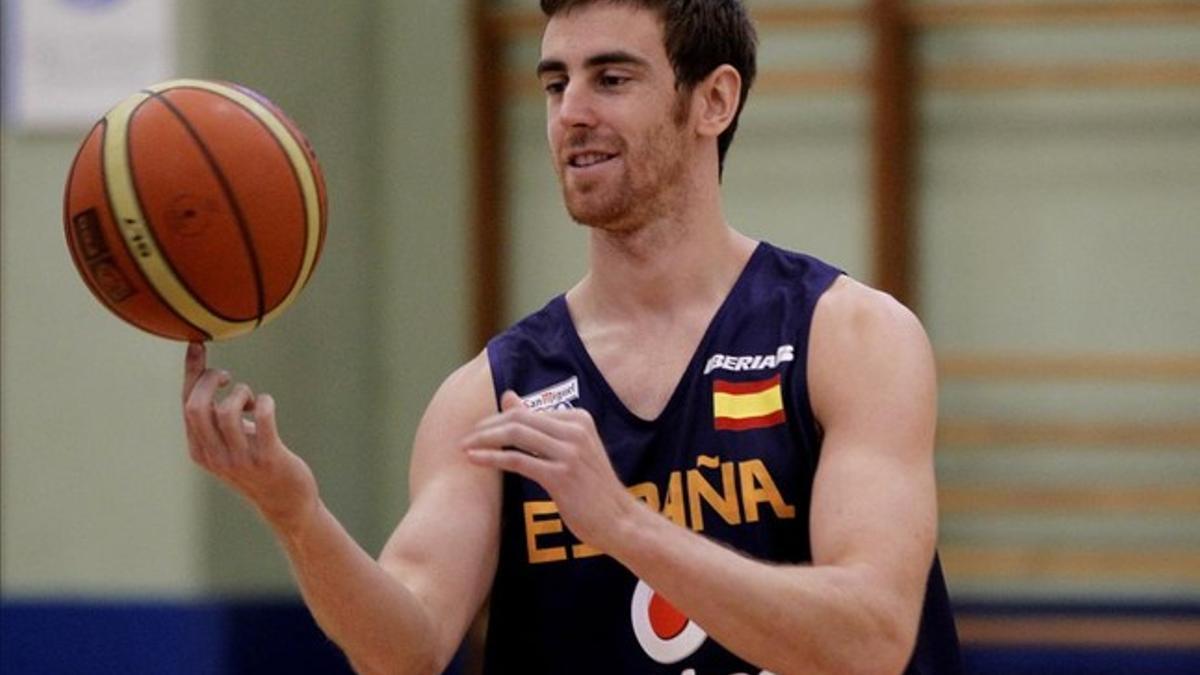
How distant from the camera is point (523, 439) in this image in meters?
2.96

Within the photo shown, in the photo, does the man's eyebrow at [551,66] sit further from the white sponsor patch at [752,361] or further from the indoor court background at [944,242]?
the indoor court background at [944,242]

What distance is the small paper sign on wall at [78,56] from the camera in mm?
6680

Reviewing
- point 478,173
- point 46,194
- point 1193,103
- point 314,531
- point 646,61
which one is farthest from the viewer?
point 478,173

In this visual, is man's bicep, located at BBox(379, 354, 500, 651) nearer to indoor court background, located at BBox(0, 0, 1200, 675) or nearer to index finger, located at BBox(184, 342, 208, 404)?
index finger, located at BBox(184, 342, 208, 404)

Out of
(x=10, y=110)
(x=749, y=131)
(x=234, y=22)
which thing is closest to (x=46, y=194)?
(x=10, y=110)

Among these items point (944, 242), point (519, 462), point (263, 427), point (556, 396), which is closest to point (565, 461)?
point (519, 462)

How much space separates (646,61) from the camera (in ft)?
12.1

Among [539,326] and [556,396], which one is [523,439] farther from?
[539,326]

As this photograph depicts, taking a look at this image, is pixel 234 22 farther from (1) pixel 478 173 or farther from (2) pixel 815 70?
(2) pixel 815 70

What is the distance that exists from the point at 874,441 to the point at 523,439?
70 centimetres

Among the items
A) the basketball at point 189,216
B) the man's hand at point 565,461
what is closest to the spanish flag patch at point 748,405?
the man's hand at point 565,461

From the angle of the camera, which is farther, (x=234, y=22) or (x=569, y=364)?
(x=234, y=22)

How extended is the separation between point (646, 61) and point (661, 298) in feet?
1.31

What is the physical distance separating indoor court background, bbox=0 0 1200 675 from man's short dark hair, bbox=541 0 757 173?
3.64m
